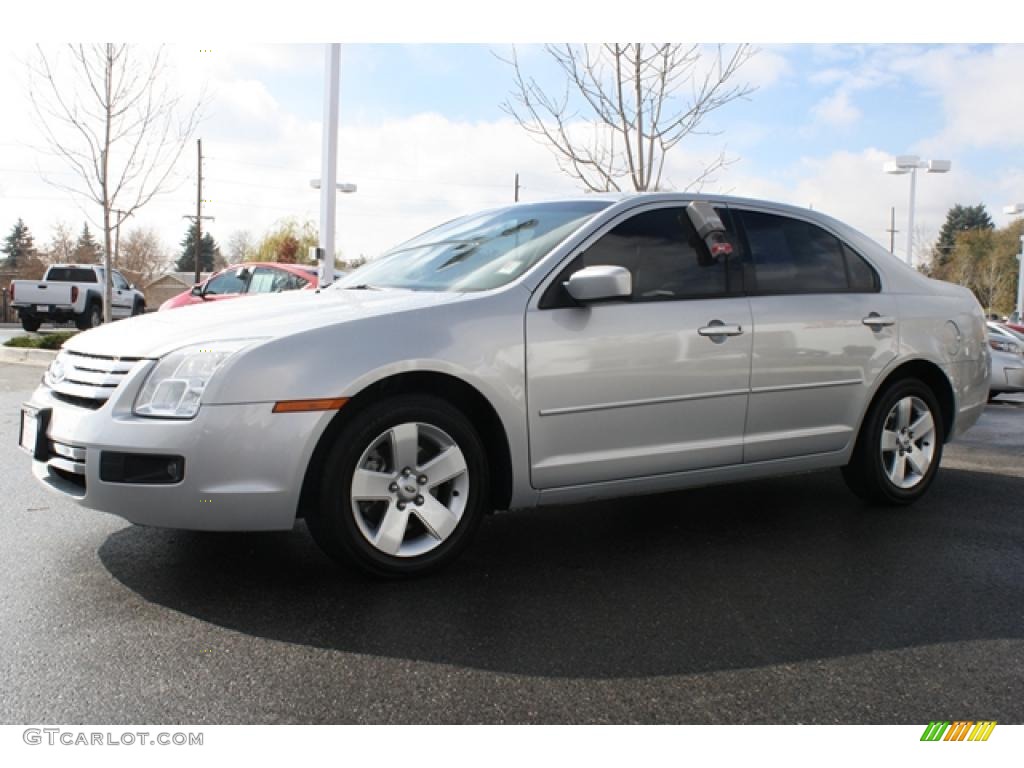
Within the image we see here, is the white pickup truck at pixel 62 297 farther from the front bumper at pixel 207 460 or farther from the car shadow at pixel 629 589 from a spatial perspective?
the front bumper at pixel 207 460

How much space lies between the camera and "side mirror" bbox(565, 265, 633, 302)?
4156mm

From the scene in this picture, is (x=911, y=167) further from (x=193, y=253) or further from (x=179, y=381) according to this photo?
(x=193, y=253)

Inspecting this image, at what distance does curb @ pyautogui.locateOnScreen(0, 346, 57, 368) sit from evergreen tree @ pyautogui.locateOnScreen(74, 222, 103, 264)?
6537 cm

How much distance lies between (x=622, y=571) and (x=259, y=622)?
1.59 m

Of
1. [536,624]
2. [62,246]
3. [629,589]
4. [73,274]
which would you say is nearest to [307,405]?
[536,624]

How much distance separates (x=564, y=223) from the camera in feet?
15.2

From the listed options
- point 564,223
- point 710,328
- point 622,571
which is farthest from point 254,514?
A: point 710,328

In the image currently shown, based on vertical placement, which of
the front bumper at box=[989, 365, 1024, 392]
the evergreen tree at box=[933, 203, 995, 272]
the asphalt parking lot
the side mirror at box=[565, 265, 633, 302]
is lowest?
the asphalt parking lot

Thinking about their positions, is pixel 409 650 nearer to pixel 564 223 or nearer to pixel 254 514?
pixel 254 514

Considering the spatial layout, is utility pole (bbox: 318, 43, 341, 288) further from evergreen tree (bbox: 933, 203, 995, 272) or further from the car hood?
evergreen tree (bbox: 933, 203, 995, 272)

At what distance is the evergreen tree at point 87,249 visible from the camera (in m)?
76.4

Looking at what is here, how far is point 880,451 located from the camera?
548cm

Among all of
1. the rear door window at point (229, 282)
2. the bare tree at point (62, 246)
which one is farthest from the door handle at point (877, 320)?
the bare tree at point (62, 246)

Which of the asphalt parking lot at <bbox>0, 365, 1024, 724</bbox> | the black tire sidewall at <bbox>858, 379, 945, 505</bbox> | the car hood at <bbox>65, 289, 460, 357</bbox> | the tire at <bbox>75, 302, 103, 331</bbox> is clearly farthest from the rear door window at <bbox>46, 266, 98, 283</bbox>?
the black tire sidewall at <bbox>858, 379, 945, 505</bbox>
